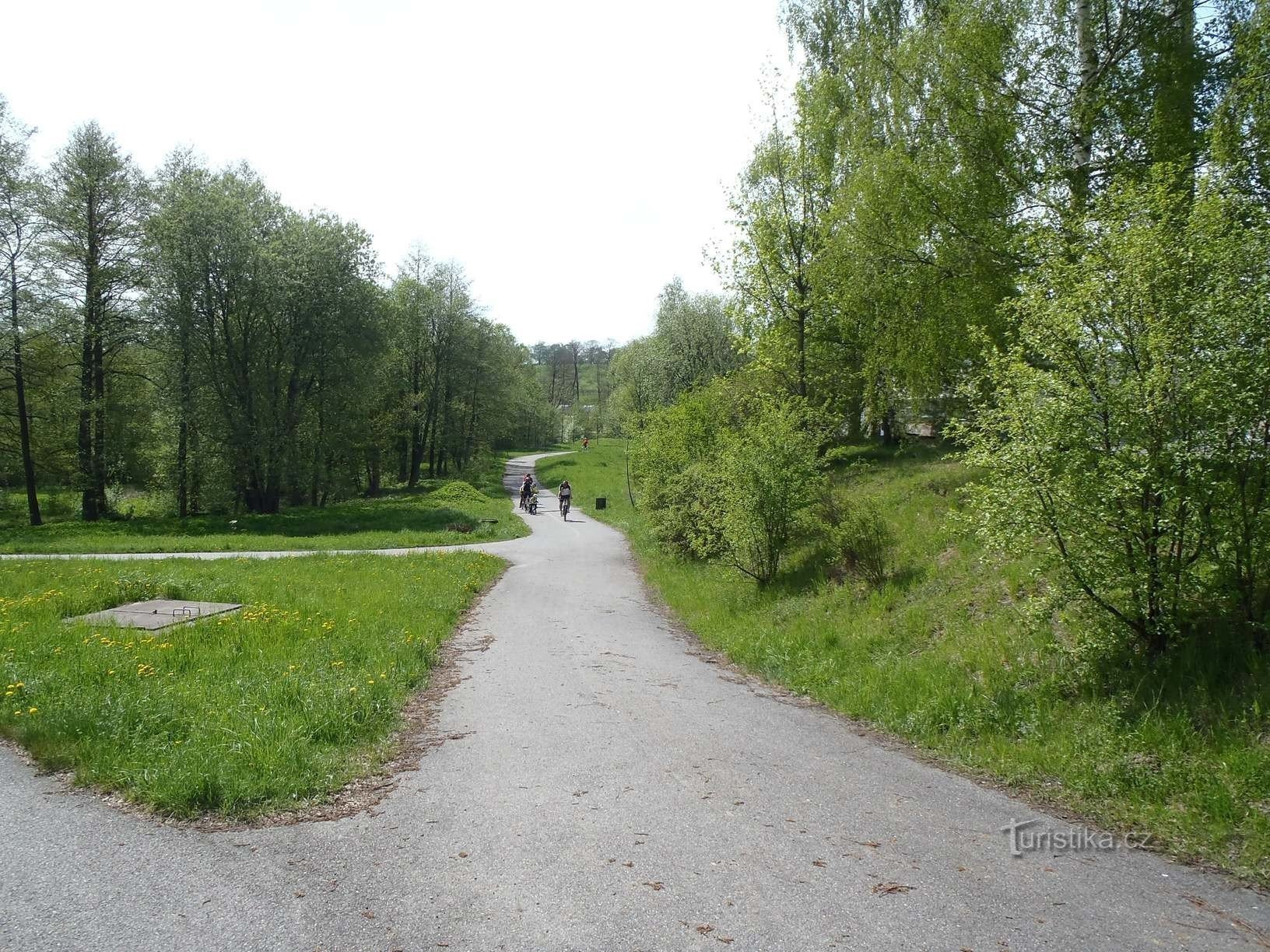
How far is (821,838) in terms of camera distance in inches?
173

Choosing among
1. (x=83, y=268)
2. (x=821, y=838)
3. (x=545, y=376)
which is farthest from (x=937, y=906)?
(x=545, y=376)

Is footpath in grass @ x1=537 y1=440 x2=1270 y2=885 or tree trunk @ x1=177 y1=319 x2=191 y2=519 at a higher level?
tree trunk @ x1=177 y1=319 x2=191 y2=519

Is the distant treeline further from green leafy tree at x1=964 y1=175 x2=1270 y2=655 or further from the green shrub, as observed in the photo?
green leafy tree at x1=964 y1=175 x2=1270 y2=655

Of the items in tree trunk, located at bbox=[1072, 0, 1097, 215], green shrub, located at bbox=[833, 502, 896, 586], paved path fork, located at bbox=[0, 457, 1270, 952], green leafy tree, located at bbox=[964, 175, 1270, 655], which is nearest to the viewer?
paved path fork, located at bbox=[0, 457, 1270, 952]

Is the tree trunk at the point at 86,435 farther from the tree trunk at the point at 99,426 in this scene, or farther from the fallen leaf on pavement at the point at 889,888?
the fallen leaf on pavement at the point at 889,888

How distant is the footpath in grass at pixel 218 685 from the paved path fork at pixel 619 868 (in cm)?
42

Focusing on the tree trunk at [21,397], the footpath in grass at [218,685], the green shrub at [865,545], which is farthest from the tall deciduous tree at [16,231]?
the green shrub at [865,545]

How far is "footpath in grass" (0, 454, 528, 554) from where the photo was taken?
2186 centimetres

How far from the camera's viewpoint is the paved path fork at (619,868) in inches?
134

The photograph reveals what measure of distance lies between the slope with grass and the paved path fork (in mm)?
18258

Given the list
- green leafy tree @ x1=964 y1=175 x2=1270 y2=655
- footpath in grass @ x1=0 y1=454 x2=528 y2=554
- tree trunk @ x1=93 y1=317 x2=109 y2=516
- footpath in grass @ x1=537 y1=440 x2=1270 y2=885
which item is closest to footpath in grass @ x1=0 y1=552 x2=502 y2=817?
footpath in grass @ x1=537 y1=440 x2=1270 y2=885

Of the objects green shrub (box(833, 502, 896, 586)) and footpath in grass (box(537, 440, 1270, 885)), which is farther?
green shrub (box(833, 502, 896, 586))

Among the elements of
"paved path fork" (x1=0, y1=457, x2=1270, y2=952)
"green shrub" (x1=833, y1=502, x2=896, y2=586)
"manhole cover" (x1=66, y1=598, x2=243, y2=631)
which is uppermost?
"green shrub" (x1=833, y1=502, x2=896, y2=586)

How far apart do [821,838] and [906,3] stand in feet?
69.2
